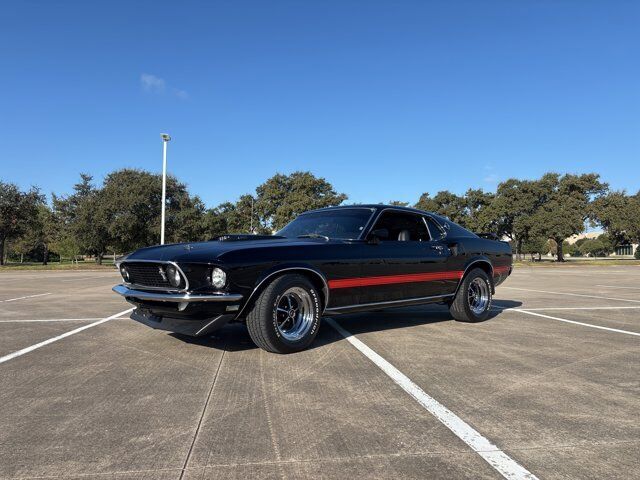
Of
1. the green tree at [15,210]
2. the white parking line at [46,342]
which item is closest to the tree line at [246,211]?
the green tree at [15,210]

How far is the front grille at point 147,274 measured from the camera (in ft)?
15.4

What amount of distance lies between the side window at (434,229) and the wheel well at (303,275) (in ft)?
7.39

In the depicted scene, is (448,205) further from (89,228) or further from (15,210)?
(15,210)

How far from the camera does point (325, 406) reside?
130 inches

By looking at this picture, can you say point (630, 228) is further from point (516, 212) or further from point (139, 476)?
point (139, 476)

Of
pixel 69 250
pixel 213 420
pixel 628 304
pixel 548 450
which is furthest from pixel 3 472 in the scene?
pixel 69 250

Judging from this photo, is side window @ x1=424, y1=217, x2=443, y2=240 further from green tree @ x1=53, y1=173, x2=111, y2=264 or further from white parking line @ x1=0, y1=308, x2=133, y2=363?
green tree @ x1=53, y1=173, x2=111, y2=264

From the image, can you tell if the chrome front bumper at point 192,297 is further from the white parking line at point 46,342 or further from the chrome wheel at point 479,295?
the chrome wheel at point 479,295

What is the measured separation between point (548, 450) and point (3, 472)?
283 cm

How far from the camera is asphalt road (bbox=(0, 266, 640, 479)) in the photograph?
2.46 metres

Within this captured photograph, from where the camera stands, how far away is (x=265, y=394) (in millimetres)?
3531

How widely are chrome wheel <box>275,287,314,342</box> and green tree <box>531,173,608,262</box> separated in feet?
159

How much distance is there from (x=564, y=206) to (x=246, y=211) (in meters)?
35.4

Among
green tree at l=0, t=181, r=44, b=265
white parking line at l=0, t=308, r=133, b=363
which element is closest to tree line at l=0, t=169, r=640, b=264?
green tree at l=0, t=181, r=44, b=265
